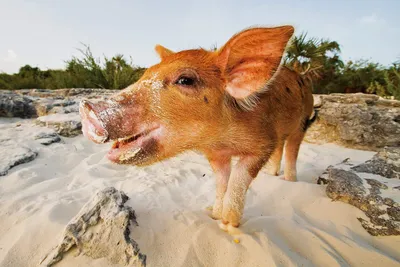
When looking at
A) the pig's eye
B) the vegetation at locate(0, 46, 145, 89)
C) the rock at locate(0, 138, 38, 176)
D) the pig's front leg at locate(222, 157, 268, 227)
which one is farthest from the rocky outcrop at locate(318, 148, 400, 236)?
the vegetation at locate(0, 46, 145, 89)

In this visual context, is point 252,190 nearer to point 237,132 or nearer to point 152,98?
point 237,132

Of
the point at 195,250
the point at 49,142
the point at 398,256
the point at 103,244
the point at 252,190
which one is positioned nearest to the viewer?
the point at 103,244

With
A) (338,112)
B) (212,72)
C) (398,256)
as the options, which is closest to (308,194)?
(398,256)

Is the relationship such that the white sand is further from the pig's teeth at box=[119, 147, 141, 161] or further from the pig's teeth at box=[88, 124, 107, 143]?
the pig's teeth at box=[88, 124, 107, 143]

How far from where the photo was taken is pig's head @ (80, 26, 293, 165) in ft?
4.83

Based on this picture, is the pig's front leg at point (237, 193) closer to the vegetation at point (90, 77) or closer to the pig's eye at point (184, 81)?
the pig's eye at point (184, 81)

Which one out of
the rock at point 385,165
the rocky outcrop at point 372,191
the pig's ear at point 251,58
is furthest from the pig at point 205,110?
the rock at point 385,165

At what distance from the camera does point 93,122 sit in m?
→ 1.41

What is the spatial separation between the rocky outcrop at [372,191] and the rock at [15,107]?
5.69 meters

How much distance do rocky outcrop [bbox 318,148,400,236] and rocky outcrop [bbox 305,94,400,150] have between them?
2.08m

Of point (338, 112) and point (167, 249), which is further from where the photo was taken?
point (338, 112)

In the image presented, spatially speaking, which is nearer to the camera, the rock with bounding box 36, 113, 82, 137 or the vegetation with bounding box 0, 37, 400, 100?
the rock with bounding box 36, 113, 82, 137

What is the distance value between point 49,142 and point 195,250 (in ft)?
10.1

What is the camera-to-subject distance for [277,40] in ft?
5.19
